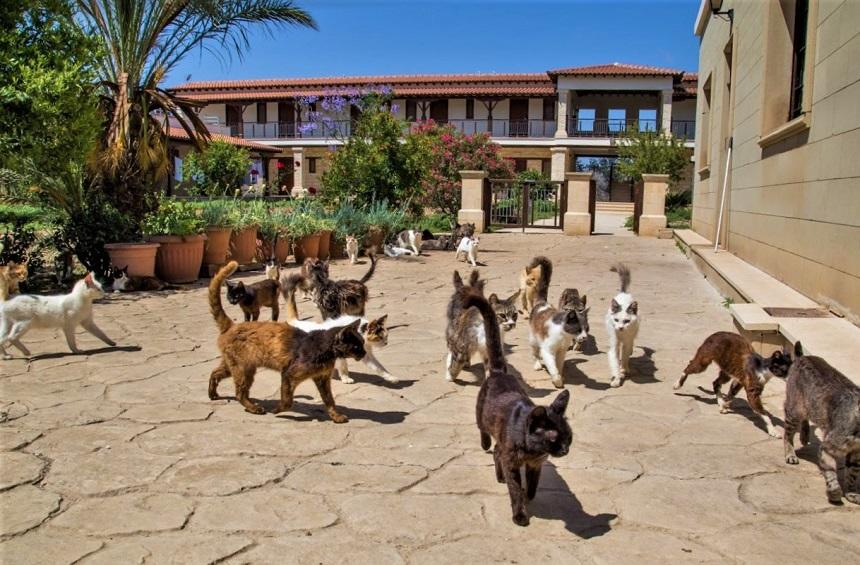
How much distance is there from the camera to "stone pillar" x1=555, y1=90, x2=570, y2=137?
145 ft

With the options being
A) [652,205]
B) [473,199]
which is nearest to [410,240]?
[473,199]

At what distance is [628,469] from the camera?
3.95 meters

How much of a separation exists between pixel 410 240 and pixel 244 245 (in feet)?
13.7

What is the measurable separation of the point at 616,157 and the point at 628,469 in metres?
44.0

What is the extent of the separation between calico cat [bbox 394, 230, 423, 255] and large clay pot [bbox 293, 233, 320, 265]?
241cm

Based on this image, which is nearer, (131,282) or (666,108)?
(131,282)

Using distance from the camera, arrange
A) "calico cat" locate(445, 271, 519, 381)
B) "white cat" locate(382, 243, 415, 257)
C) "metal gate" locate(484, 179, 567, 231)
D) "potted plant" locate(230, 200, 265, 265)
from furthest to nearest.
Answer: "metal gate" locate(484, 179, 567, 231) → "white cat" locate(382, 243, 415, 257) → "potted plant" locate(230, 200, 265, 265) → "calico cat" locate(445, 271, 519, 381)

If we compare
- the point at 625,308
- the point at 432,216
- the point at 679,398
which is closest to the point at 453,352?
the point at 625,308

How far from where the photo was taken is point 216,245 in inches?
A: 468

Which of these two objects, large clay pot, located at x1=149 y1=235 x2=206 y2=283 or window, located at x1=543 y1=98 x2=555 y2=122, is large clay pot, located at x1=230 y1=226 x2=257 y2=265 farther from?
window, located at x1=543 y1=98 x2=555 y2=122

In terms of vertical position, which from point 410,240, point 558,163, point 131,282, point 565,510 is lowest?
point 565,510

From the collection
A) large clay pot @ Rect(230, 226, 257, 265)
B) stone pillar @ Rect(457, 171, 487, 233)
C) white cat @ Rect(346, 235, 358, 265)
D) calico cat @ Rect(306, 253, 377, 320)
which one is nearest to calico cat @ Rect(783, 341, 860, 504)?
calico cat @ Rect(306, 253, 377, 320)

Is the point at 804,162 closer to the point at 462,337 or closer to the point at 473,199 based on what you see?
the point at 462,337

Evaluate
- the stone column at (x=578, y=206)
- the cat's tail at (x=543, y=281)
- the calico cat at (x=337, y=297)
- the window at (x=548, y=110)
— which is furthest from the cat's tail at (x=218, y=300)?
the window at (x=548, y=110)
